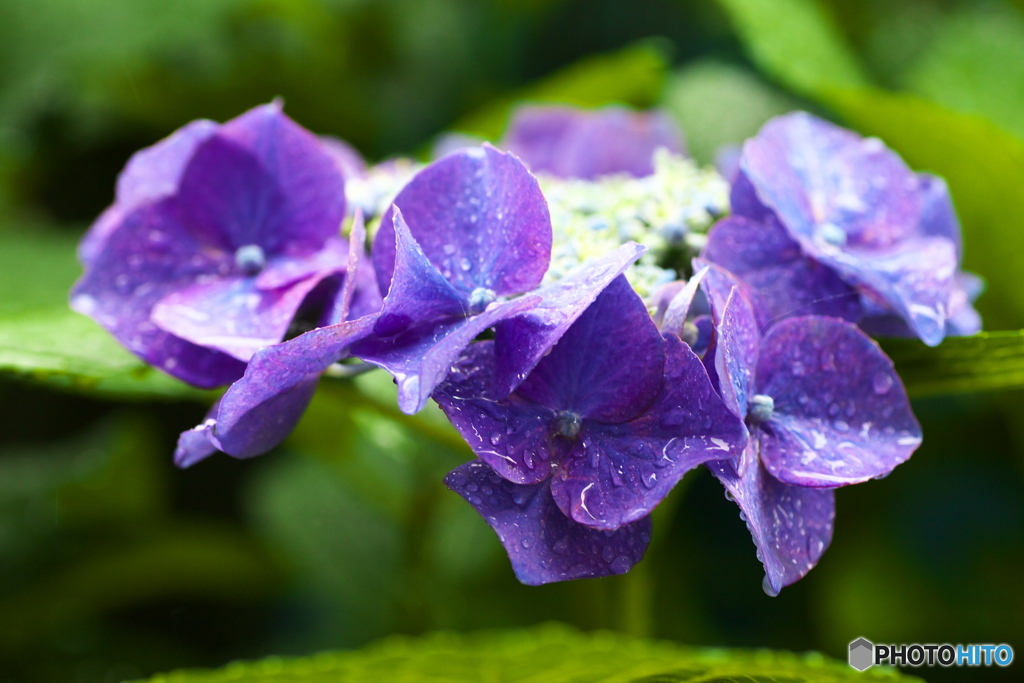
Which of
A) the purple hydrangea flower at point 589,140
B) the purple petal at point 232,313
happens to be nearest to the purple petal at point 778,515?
the purple petal at point 232,313

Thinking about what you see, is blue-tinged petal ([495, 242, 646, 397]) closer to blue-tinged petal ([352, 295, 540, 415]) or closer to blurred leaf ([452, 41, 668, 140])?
blue-tinged petal ([352, 295, 540, 415])

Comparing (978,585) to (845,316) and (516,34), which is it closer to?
(845,316)

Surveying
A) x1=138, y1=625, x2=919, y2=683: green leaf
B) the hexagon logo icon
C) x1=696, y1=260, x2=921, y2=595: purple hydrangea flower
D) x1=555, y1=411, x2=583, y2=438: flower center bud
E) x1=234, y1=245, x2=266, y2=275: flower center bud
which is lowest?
the hexagon logo icon

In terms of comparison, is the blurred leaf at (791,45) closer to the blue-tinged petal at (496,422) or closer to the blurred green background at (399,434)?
the blurred green background at (399,434)

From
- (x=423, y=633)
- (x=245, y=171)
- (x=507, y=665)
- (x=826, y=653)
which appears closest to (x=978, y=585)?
(x=826, y=653)

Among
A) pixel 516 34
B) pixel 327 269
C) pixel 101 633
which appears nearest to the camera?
pixel 327 269

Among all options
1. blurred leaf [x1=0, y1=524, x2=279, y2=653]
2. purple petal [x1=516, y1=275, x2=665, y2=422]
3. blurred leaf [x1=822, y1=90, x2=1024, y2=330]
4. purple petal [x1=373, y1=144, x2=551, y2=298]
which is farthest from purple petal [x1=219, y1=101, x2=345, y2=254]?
blurred leaf [x1=0, y1=524, x2=279, y2=653]
